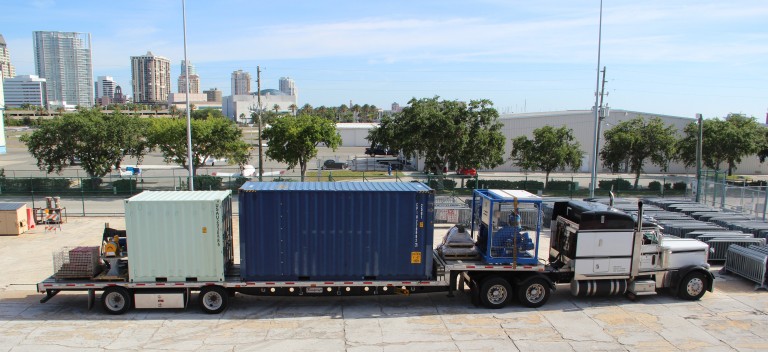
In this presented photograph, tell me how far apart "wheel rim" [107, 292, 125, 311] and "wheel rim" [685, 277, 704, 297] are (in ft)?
47.4

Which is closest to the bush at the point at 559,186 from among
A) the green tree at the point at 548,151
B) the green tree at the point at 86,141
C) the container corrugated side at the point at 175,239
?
the green tree at the point at 548,151

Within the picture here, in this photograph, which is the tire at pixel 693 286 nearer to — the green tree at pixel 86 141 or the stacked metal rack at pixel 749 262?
the stacked metal rack at pixel 749 262

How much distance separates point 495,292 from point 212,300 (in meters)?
7.00

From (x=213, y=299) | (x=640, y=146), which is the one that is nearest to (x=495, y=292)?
(x=213, y=299)

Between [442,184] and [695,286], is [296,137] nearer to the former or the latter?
[442,184]

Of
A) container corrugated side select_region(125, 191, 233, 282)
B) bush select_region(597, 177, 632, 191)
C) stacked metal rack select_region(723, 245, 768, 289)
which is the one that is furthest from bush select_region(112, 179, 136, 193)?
stacked metal rack select_region(723, 245, 768, 289)

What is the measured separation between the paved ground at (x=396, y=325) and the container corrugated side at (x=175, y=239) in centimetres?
116

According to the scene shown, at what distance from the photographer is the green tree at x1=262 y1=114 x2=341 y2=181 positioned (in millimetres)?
35500

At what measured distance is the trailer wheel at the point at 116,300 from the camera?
1295 centimetres

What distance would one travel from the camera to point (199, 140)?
36.4 meters

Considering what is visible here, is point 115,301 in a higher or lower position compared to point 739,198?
lower

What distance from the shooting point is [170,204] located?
→ 12.6 m

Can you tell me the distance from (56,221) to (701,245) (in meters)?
25.0

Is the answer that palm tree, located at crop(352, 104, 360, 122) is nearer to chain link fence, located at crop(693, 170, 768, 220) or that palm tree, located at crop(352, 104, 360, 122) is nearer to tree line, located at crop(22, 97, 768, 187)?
tree line, located at crop(22, 97, 768, 187)
